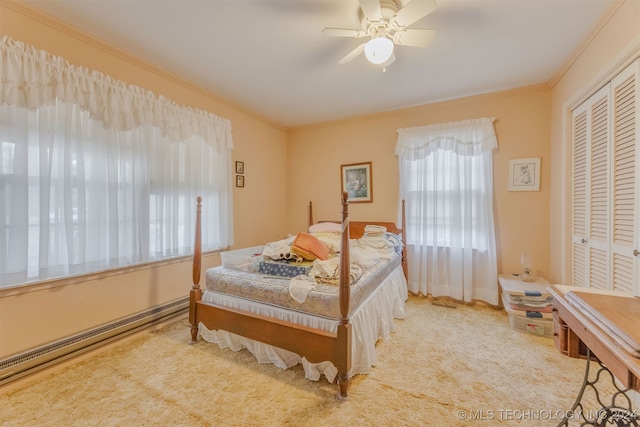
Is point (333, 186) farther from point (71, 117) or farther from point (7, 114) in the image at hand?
point (7, 114)

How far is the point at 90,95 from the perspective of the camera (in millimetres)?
2004

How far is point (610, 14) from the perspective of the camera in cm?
177

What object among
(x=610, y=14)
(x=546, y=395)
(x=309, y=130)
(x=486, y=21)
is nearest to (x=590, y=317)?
(x=546, y=395)

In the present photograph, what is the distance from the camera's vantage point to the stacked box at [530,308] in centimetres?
238

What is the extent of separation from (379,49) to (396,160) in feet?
6.99

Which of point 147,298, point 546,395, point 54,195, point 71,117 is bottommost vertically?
point 546,395

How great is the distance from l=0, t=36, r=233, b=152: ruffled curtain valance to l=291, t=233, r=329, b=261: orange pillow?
171 centimetres

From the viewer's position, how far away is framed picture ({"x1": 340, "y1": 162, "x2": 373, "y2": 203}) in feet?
12.6

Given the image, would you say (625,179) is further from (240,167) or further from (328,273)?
(240,167)

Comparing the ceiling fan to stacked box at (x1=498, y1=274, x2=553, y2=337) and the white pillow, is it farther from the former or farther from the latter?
stacked box at (x1=498, y1=274, x2=553, y2=337)

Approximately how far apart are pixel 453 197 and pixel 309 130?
2.54 metres

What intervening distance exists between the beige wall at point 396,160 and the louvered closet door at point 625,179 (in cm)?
114

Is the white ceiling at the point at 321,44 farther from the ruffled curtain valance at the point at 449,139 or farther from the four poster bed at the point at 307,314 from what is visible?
the four poster bed at the point at 307,314

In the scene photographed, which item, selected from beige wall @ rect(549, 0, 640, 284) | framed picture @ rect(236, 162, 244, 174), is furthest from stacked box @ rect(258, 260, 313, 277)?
beige wall @ rect(549, 0, 640, 284)
